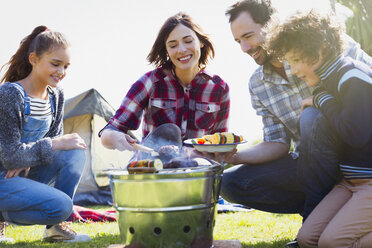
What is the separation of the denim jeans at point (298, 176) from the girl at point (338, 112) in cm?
6

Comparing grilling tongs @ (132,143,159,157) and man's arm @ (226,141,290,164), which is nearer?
grilling tongs @ (132,143,159,157)

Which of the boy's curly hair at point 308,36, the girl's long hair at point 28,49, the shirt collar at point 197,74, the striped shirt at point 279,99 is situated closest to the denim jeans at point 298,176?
the striped shirt at point 279,99

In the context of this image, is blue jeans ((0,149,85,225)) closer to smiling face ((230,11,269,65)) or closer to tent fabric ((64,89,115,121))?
smiling face ((230,11,269,65))

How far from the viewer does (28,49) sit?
2.79m

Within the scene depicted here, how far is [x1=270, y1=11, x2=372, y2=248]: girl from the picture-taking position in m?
1.96

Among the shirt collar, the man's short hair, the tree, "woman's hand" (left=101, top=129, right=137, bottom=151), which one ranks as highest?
the tree

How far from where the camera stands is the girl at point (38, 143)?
8.13 feet

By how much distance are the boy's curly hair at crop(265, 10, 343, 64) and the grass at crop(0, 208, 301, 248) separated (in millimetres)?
1166

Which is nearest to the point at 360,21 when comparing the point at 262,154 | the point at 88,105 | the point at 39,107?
the point at 88,105

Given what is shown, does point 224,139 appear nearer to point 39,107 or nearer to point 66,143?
point 66,143

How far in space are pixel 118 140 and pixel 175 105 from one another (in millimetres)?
619

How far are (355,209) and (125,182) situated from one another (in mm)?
1131

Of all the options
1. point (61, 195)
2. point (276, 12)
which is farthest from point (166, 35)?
point (61, 195)

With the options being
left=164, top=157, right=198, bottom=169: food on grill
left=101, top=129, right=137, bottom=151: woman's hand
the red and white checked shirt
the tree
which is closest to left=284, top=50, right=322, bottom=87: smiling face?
left=164, top=157, right=198, bottom=169: food on grill
